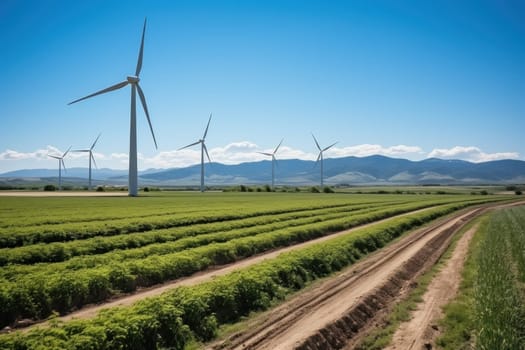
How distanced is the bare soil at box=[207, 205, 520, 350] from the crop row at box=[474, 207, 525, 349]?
127 inches

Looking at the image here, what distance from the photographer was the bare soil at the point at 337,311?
12250mm

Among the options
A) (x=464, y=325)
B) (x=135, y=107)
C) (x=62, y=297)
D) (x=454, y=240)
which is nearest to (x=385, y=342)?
(x=464, y=325)

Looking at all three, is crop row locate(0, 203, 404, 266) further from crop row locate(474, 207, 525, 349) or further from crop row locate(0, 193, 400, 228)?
crop row locate(474, 207, 525, 349)

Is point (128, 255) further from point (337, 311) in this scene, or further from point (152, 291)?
point (337, 311)

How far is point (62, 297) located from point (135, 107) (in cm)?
8566

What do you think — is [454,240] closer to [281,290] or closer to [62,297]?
[281,290]

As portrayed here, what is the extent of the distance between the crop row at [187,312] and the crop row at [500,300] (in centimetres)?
759

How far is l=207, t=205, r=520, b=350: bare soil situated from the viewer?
12.2 meters

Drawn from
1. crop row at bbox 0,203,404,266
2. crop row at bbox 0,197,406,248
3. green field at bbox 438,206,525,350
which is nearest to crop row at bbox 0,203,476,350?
green field at bbox 438,206,525,350

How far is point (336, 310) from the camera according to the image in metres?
14.8

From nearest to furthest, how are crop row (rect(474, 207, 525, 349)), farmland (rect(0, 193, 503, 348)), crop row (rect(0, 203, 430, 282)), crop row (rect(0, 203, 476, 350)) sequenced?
1. crop row (rect(0, 203, 476, 350))
2. crop row (rect(474, 207, 525, 349))
3. farmland (rect(0, 193, 503, 348))
4. crop row (rect(0, 203, 430, 282))

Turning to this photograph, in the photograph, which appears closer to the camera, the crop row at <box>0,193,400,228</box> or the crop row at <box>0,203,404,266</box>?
the crop row at <box>0,203,404,266</box>

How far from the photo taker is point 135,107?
95250 millimetres

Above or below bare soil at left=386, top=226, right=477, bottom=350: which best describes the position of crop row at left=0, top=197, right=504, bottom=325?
above
